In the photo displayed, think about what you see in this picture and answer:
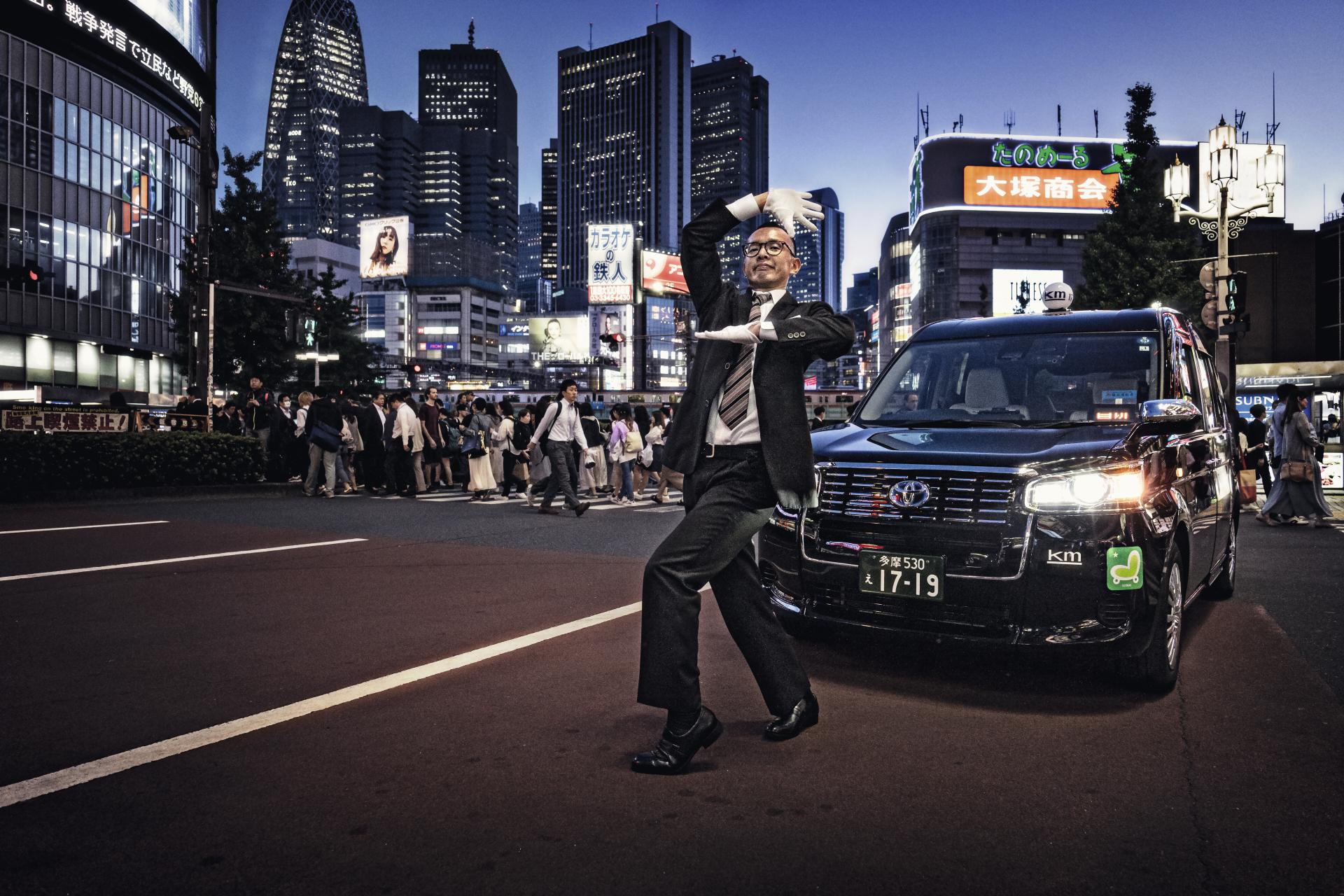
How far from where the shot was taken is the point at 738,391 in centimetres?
327

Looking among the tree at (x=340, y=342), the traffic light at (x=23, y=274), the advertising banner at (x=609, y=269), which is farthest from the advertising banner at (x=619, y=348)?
the traffic light at (x=23, y=274)

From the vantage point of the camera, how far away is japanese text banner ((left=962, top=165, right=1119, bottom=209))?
233 feet

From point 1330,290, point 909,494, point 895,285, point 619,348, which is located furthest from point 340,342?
point 895,285

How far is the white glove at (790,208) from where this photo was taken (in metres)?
3.16

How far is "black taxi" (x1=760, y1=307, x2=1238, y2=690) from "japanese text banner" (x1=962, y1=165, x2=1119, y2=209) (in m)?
73.6

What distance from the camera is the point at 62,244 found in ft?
135

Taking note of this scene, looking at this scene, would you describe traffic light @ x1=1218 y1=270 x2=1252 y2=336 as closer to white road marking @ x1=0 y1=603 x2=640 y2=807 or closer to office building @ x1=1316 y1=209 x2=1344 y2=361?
white road marking @ x1=0 y1=603 x2=640 y2=807

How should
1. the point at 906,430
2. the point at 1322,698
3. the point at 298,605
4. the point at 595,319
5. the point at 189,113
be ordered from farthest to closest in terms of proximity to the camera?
the point at 595,319 < the point at 189,113 < the point at 298,605 < the point at 906,430 < the point at 1322,698

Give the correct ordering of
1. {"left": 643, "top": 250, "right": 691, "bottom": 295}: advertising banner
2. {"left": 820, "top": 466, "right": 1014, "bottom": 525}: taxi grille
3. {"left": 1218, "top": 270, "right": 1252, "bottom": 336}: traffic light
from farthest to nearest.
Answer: {"left": 643, "top": 250, "right": 691, "bottom": 295}: advertising banner < {"left": 1218, "top": 270, "right": 1252, "bottom": 336}: traffic light < {"left": 820, "top": 466, "right": 1014, "bottom": 525}: taxi grille

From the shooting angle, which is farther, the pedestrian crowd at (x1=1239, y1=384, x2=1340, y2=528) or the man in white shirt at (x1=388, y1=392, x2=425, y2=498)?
the man in white shirt at (x1=388, y1=392, x2=425, y2=498)

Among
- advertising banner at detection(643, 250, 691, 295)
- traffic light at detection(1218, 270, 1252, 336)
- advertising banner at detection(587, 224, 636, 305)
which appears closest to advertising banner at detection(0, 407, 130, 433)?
traffic light at detection(1218, 270, 1252, 336)

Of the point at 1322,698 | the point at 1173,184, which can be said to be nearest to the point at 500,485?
the point at 1173,184

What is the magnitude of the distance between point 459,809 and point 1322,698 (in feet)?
12.1

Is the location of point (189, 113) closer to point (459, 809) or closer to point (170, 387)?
point (170, 387)
